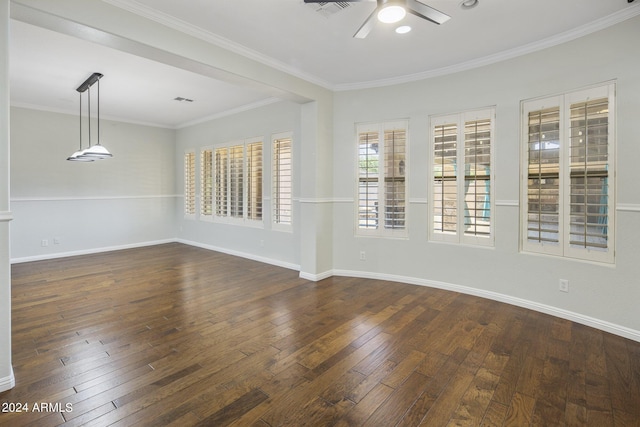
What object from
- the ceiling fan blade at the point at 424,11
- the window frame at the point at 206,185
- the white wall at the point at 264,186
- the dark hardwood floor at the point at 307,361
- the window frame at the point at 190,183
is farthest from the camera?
the window frame at the point at 190,183

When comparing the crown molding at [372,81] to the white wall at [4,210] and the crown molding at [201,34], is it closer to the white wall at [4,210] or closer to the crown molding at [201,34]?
the crown molding at [201,34]

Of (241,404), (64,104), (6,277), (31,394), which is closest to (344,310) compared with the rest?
(241,404)

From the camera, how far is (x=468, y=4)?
8.91 feet

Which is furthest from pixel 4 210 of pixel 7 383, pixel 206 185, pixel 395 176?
pixel 206 185

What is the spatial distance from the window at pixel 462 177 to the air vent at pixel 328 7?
79.8 inches

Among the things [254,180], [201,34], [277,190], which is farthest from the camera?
[254,180]

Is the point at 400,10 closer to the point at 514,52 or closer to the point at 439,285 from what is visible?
the point at 514,52

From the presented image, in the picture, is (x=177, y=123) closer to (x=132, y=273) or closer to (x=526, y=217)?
(x=132, y=273)

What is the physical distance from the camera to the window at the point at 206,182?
704 cm

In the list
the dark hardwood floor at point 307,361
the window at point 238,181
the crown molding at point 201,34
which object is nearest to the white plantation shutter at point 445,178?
the dark hardwood floor at point 307,361

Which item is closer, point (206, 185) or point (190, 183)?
point (206, 185)

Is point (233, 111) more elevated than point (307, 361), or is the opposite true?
point (233, 111)

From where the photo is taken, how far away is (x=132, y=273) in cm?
513

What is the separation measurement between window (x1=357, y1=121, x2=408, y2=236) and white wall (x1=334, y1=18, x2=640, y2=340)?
0.12 m
